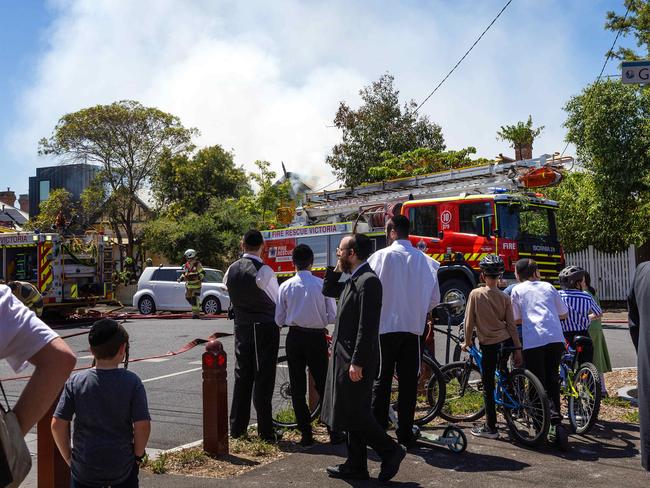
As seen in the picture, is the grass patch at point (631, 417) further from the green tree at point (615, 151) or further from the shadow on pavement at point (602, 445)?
the green tree at point (615, 151)

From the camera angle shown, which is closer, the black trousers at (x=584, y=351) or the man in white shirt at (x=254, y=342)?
the man in white shirt at (x=254, y=342)

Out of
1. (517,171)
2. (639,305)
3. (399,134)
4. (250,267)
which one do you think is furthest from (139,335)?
(399,134)

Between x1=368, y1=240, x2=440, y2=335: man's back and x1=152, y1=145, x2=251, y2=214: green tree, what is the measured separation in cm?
3619

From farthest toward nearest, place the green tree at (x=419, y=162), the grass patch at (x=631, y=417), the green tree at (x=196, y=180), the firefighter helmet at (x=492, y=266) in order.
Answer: the green tree at (x=196, y=180)
the green tree at (x=419, y=162)
the grass patch at (x=631, y=417)
the firefighter helmet at (x=492, y=266)

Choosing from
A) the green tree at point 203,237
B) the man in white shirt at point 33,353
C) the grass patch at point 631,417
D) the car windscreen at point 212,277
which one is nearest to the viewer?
the man in white shirt at point 33,353

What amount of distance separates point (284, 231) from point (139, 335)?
6627 mm

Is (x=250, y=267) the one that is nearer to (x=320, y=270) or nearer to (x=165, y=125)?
(x=320, y=270)

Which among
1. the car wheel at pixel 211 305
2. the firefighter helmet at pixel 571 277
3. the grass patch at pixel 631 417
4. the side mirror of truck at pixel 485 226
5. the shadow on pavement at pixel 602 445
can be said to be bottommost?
the shadow on pavement at pixel 602 445

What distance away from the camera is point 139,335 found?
55.7 ft

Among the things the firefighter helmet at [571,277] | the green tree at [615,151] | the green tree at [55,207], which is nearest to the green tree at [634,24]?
the green tree at [615,151]

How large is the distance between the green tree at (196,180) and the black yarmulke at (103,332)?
38454 mm

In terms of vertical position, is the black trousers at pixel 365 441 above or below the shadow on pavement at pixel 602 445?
above

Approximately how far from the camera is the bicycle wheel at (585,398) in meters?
7.04

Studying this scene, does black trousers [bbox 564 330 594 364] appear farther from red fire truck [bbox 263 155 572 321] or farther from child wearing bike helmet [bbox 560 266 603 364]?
red fire truck [bbox 263 155 572 321]
